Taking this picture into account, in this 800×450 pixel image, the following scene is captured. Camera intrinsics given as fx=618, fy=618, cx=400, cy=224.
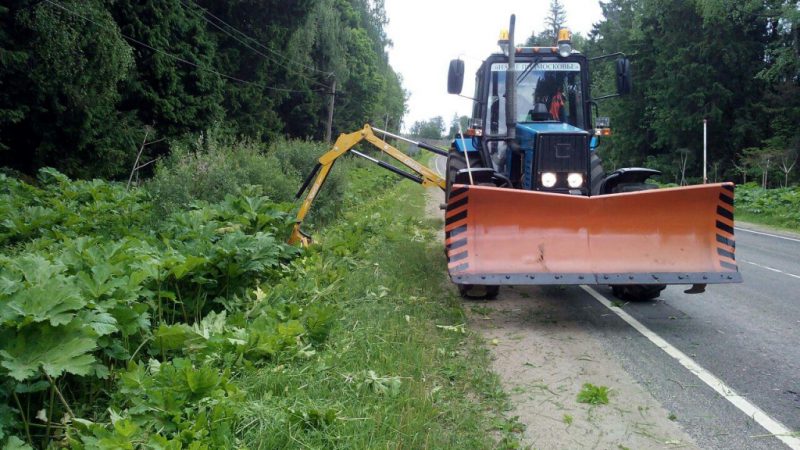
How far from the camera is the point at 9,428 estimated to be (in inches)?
127

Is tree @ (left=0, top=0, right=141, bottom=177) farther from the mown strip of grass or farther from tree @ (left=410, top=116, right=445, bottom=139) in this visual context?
tree @ (left=410, top=116, right=445, bottom=139)

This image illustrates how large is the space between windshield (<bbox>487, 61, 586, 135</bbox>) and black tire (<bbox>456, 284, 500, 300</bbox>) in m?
2.52

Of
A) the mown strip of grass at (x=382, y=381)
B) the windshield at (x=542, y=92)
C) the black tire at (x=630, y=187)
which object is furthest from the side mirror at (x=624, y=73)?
the mown strip of grass at (x=382, y=381)

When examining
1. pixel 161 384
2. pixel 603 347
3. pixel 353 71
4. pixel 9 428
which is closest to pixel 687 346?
pixel 603 347

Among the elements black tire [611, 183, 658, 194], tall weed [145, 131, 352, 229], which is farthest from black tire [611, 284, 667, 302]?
tall weed [145, 131, 352, 229]

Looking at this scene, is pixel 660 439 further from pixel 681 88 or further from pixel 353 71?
pixel 353 71

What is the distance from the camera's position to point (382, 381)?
13.9 ft

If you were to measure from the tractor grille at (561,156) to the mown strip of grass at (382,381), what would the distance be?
5.89 feet

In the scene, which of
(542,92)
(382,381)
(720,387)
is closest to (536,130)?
(542,92)

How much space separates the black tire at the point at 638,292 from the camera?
7145 millimetres

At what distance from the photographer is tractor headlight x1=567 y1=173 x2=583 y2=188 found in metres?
7.00

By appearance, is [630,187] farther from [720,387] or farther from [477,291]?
[720,387]

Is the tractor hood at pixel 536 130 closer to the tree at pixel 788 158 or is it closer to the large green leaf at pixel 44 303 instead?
the large green leaf at pixel 44 303

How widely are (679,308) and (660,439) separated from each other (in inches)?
142
